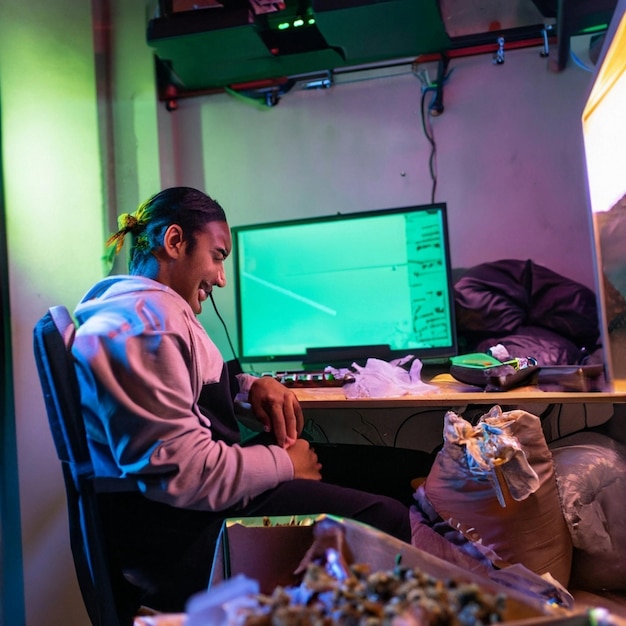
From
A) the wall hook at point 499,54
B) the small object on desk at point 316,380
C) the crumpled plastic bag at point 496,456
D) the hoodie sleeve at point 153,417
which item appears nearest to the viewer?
the hoodie sleeve at point 153,417

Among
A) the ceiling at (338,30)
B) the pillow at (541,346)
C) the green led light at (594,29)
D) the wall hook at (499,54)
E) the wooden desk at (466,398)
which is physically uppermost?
the ceiling at (338,30)

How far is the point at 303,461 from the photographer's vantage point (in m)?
1.02

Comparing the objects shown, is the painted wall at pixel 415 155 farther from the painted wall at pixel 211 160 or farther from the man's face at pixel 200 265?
the man's face at pixel 200 265

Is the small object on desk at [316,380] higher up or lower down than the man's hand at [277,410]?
higher up

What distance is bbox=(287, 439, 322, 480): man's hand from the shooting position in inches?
39.1

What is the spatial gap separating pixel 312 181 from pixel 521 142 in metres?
0.76

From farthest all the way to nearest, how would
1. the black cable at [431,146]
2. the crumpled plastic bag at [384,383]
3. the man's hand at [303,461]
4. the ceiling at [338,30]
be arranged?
the black cable at [431,146] → the ceiling at [338,30] → the crumpled plastic bag at [384,383] → the man's hand at [303,461]

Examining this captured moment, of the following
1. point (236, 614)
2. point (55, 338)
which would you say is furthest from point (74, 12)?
point (236, 614)

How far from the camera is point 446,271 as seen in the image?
66.5 inches

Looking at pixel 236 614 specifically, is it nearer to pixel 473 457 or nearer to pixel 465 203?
pixel 473 457

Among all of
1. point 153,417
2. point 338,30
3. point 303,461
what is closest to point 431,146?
point 338,30

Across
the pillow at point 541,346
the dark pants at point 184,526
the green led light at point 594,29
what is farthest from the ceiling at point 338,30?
the dark pants at point 184,526

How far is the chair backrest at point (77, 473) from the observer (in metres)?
0.87

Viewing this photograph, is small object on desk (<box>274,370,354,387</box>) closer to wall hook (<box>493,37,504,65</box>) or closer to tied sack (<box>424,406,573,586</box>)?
tied sack (<box>424,406,573,586</box>)
